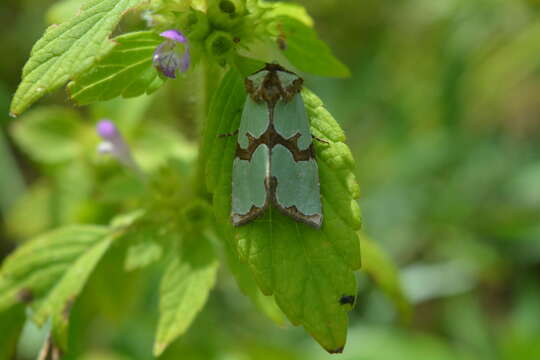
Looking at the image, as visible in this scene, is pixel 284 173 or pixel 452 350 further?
pixel 452 350

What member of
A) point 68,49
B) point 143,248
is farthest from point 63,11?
point 143,248

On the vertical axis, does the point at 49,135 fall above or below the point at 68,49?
below

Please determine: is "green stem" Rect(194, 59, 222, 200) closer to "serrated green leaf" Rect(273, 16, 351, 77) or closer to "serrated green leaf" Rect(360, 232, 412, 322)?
"serrated green leaf" Rect(273, 16, 351, 77)

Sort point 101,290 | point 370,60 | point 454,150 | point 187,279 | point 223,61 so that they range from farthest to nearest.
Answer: point 370,60 → point 454,150 → point 101,290 → point 187,279 → point 223,61

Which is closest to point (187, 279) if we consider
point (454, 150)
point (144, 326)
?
point (144, 326)

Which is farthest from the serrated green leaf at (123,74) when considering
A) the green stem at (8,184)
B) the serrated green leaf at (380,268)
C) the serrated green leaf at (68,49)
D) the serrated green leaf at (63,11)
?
the green stem at (8,184)

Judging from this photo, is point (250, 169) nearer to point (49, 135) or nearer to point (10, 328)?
point (10, 328)

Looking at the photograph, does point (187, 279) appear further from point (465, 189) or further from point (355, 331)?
point (465, 189)
